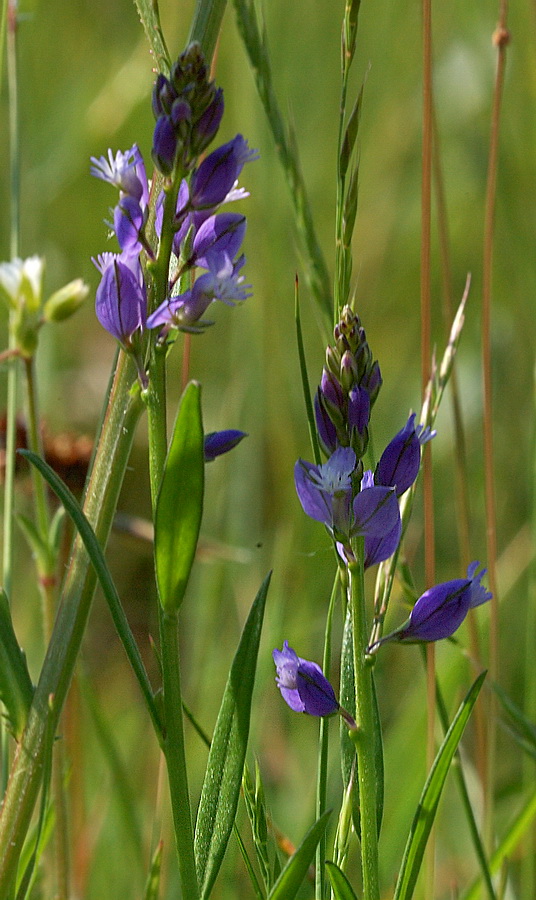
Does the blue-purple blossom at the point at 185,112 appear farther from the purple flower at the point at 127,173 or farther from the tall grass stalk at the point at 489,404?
the tall grass stalk at the point at 489,404

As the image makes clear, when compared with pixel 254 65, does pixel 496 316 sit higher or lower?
higher

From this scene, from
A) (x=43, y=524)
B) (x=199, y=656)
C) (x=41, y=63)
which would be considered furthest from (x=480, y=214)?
(x=43, y=524)

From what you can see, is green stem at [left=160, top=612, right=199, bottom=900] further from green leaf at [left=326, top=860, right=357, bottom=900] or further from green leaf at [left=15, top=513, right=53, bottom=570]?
green leaf at [left=15, top=513, right=53, bottom=570]

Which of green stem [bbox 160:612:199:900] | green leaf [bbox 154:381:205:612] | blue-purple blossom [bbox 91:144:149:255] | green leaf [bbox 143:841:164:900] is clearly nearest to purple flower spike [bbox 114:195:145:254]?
blue-purple blossom [bbox 91:144:149:255]

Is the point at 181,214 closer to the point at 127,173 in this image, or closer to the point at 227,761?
the point at 127,173

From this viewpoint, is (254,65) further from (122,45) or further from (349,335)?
(122,45)

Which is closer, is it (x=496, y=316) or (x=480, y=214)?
(x=496, y=316)

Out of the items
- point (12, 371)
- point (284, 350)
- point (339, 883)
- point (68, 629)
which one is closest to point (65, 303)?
point (12, 371)
